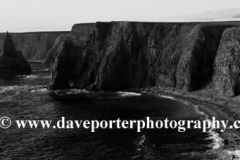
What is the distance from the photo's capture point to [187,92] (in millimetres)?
114750

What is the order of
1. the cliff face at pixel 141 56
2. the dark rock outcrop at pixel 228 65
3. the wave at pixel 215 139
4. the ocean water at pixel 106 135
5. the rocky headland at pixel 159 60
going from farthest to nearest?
the cliff face at pixel 141 56 → the rocky headland at pixel 159 60 → the dark rock outcrop at pixel 228 65 → the wave at pixel 215 139 → the ocean water at pixel 106 135

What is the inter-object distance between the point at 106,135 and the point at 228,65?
5167cm

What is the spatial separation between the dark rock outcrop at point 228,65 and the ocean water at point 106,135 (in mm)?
13597

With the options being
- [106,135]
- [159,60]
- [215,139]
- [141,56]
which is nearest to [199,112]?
[215,139]

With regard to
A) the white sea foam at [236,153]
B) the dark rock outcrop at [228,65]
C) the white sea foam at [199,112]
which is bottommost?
the white sea foam at [236,153]

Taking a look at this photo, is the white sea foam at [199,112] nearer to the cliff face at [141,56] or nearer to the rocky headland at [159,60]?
the rocky headland at [159,60]

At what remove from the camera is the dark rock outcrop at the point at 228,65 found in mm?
99438

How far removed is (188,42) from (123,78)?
3130 centimetres

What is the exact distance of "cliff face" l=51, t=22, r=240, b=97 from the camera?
11719 centimetres

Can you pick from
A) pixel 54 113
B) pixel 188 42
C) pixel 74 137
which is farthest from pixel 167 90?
pixel 74 137

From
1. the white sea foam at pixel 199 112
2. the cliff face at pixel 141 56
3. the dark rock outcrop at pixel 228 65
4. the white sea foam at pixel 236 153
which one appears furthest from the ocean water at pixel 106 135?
the cliff face at pixel 141 56

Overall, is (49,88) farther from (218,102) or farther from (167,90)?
(218,102)

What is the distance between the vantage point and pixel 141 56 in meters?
137

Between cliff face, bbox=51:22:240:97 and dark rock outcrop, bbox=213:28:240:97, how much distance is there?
7813 millimetres
